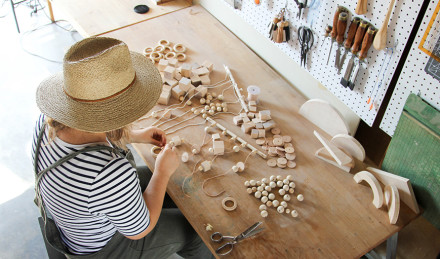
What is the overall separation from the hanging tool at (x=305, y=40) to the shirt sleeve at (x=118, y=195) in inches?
40.8

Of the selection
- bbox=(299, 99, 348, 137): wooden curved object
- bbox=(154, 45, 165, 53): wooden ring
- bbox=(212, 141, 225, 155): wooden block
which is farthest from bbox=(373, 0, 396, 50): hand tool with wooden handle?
bbox=(154, 45, 165, 53): wooden ring

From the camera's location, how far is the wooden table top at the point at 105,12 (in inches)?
97.7

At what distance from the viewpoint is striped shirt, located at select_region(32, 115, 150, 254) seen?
4.44 ft

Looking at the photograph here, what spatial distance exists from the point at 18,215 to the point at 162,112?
1293 millimetres

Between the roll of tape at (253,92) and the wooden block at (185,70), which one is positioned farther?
the wooden block at (185,70)

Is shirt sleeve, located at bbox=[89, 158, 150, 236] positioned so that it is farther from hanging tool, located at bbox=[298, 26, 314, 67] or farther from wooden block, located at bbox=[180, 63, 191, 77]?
hanging tool, located at bbox=[298, 26, 314, 67]

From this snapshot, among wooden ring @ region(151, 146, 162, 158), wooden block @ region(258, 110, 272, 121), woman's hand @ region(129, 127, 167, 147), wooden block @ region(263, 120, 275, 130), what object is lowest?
wooden ring @ region(151, 146, 162, 158)

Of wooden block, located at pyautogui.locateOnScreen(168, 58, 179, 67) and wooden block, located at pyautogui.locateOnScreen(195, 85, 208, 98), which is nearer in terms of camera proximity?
wooden block, located at pyautogui.locateOnScreen(195, 85, 208, 98)

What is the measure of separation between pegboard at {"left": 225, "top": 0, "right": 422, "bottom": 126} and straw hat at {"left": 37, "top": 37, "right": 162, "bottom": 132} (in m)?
0.87

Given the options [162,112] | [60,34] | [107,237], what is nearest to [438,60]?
[162,112]

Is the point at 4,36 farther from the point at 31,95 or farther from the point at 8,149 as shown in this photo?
the point at 8,149

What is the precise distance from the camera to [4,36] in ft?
12.3

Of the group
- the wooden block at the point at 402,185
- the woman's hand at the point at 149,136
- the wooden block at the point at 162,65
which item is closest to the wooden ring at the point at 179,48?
the wooden block at the point at 162,65

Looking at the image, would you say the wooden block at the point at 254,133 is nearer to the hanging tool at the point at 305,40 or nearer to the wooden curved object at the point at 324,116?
the wooden curved object at the point at 324,116
